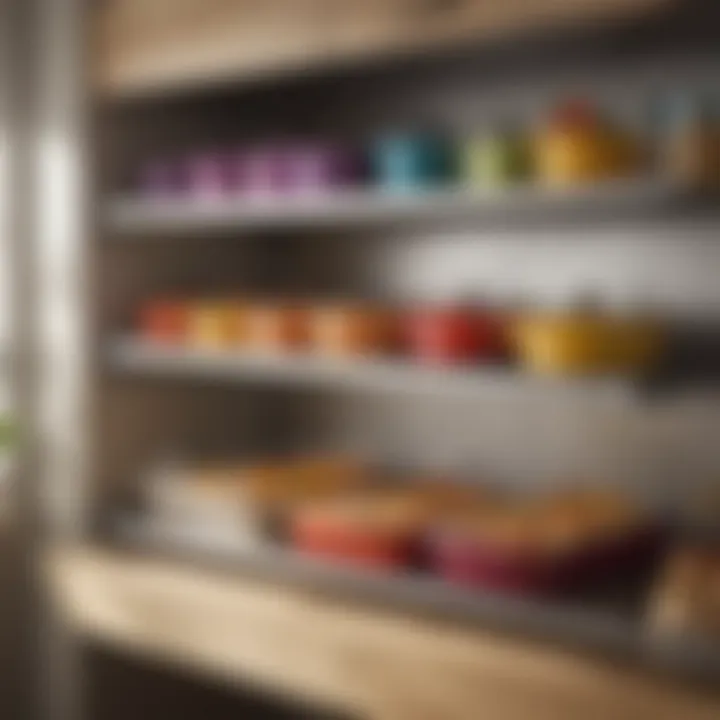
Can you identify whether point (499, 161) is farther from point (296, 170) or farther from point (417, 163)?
point (296, 170)

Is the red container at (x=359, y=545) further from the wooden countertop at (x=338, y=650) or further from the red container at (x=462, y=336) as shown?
the red container at (x=462, y=336)

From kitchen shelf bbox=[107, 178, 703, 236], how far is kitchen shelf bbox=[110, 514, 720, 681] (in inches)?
18.2

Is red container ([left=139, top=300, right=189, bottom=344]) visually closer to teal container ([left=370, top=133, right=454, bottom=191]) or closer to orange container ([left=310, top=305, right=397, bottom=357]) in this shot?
orange container ([left=310, top=305, right=397, bottom=357])

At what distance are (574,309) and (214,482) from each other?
0.63 metres

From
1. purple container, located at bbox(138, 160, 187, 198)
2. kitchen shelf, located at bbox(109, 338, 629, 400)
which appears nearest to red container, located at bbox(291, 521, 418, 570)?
kitchen shelf, located at bbox(109, 338, 629, 400)

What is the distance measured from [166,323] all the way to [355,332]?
1.27ft

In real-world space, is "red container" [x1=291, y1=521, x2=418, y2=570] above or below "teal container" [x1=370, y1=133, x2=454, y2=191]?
below

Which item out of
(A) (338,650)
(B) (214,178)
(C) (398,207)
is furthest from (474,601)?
(B) (214,178)

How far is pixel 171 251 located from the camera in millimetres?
2578

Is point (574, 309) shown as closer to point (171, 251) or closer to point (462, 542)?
point (462, 542)

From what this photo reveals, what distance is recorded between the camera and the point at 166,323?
244 cm

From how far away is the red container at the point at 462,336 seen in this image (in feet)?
6.78

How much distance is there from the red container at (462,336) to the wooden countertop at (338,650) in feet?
1.14

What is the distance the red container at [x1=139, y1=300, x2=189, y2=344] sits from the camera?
7.93 ft
